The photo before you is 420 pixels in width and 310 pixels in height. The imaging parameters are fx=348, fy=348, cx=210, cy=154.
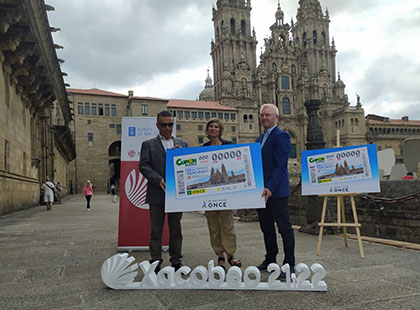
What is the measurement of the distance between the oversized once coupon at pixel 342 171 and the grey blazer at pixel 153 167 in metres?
2.62

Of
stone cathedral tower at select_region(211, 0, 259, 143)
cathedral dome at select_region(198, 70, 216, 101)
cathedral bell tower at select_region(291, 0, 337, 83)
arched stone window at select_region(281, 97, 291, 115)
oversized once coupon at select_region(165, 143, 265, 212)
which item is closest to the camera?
oversized once coupon at select_region(165, 143, 265, 212)

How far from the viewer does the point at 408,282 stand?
3561 millimetres

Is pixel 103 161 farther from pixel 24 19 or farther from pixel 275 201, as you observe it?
pixel 275 201

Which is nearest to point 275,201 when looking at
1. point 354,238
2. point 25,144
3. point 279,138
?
point 279,138

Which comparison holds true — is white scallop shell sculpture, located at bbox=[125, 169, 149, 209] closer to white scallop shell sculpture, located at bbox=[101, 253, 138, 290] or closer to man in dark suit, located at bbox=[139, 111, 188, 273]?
man in dark suit, located at bbox=[139, 111, 188, 273]

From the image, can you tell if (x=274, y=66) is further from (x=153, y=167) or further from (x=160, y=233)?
(x=160, y=233)

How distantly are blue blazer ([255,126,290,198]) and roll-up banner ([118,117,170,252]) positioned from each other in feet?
→ 8.18

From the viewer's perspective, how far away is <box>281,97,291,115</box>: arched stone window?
73.8m

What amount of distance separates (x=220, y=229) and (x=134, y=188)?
7.11 ft

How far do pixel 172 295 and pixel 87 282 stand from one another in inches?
44.2

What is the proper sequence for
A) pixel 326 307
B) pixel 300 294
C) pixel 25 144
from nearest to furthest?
pixel 326 307
pixel 300 294
pixel 25 144

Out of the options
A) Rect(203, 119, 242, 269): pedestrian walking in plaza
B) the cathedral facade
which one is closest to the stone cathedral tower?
the cathedral facade

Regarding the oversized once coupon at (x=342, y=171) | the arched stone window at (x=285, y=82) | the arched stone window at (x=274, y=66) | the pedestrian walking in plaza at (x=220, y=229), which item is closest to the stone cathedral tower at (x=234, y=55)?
the arched stone window at (x=274, y=66)

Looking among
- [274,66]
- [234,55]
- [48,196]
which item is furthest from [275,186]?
[274,66]
